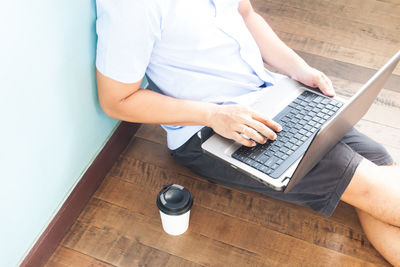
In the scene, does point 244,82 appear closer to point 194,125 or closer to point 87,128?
point 194,125

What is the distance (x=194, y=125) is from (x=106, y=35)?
1.25 ft

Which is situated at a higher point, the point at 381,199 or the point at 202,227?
the point at 381,199

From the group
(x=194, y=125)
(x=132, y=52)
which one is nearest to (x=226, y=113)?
(x=194, y=125)

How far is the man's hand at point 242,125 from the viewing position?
1110mm

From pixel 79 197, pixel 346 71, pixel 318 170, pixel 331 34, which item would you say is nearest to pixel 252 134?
pixel 318 170

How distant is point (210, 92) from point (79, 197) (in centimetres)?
57

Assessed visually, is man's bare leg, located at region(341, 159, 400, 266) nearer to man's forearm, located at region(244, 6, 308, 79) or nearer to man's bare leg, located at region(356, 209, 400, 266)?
man's bare leg, located at region(356, 209, 400, 266)

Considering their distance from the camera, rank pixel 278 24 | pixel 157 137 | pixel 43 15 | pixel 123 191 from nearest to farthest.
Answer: pixel 43 15
pixel 123 191
pixel 157 137
pixel 278 24

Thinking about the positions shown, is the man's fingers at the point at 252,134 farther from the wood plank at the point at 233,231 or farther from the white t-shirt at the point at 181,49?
the wood plank at the point at 233,231

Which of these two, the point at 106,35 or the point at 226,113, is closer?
the point at 106,35

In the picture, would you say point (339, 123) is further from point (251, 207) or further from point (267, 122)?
point (251, 207)

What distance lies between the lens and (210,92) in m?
1.28

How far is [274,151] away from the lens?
1145 mm

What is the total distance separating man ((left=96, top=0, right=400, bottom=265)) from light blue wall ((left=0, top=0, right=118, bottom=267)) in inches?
3.3
